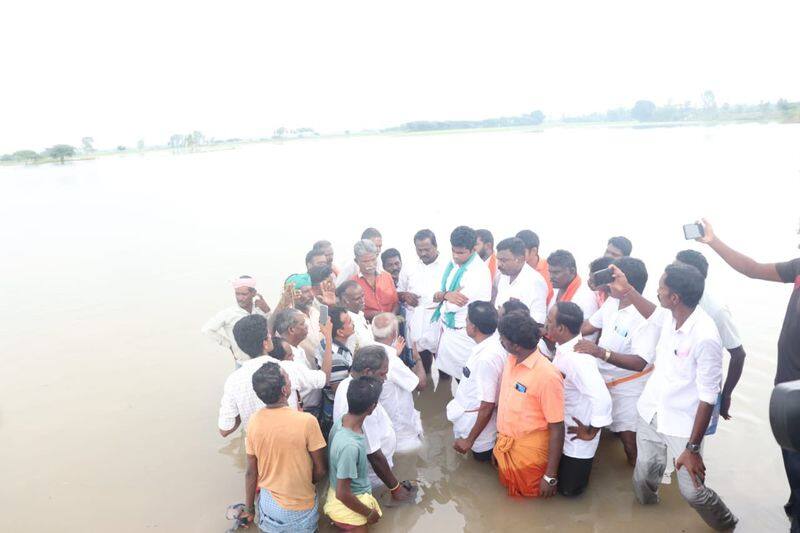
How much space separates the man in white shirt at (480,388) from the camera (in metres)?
3.67

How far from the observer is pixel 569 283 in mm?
4605

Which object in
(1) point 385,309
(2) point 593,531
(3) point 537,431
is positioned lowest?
(2) point 593,531

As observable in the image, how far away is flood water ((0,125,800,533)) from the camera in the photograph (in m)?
3.79

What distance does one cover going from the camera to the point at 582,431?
3.49m

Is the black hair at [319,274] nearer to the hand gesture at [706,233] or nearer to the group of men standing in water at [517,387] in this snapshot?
the group of men standing in water at [517,387]

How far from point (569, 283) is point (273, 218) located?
14420 millimetres

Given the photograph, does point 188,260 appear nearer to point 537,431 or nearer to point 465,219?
point 465,219

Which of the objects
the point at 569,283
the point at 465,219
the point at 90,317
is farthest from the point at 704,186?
the point at 90,317

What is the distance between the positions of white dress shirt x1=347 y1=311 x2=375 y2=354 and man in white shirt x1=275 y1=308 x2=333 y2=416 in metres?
0.23

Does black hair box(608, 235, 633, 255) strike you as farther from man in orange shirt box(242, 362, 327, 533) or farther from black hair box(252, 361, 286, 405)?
black hair box(252, 361, 286, 405)

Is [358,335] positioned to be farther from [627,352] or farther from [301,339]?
[627,352]

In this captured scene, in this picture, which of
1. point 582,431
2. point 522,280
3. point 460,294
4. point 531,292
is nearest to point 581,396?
point 582,431

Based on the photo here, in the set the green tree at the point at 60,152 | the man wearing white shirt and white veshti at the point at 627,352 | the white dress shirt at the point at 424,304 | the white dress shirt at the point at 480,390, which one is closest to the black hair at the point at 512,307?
the white dress shirt at the point at 480,390

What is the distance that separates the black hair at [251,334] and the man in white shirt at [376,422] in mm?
622
